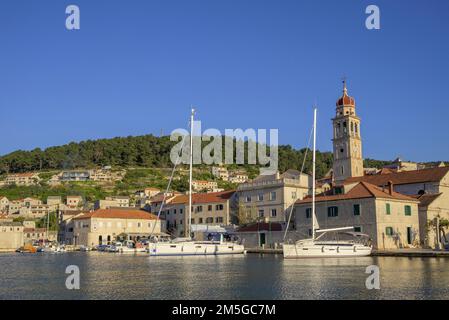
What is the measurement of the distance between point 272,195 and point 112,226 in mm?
33466

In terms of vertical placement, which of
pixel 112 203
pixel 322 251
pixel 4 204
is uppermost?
pixel 4 204

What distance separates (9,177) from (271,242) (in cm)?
13684

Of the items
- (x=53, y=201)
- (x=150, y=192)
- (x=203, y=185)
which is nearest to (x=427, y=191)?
(x=150, y=192)

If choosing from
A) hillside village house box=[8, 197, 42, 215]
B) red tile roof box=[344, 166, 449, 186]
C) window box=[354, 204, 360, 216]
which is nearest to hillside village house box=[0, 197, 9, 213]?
hillside village house box=[8, 197, 42, 215]

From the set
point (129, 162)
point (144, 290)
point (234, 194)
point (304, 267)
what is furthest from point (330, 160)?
point (144, 290)

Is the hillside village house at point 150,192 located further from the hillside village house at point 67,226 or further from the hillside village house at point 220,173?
the hillside village house at point 220,173

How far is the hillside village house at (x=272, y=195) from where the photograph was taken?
74.2 meters

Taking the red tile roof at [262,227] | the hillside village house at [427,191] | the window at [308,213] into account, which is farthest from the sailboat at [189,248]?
the hillside village house at [427,191]

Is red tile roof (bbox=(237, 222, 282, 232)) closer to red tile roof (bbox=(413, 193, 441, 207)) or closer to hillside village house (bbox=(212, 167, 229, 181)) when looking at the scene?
red tile roof (bbox=(413, 193, 441, 207))

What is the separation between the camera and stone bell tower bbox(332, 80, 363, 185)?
89.8m

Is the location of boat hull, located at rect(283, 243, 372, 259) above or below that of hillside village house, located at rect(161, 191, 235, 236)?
below

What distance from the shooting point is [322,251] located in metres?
50.4

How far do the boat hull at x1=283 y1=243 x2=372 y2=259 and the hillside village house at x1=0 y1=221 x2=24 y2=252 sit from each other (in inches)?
2878

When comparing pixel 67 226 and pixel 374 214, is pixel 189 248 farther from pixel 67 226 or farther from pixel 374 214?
pixel 67 226
